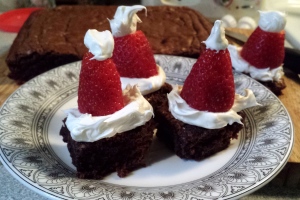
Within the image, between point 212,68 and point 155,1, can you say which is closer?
point 212,68

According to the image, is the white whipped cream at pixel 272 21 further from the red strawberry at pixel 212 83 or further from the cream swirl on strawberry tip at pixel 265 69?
the red strawberry at pixel 212 83

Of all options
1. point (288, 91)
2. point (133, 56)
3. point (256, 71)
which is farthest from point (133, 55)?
point (288, 91)

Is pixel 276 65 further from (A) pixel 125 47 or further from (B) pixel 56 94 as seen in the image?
(B) pixel 56 94

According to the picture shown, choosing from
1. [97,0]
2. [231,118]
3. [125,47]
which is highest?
[125,47]

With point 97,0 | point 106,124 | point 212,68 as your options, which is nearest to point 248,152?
point 212,68

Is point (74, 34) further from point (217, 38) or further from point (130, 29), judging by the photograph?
point (217, 38)

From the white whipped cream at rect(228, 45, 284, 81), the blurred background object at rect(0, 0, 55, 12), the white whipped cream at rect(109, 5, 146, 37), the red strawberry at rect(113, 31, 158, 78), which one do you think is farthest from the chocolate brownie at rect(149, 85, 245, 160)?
the blurred background object at rect(0, 0, 55, 12)

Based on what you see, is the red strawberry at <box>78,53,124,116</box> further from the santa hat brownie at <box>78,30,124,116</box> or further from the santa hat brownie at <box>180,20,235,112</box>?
the santa hat brownie at <box>180,20,235,112</box>

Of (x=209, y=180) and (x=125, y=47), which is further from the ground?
(x=125, y=47)
